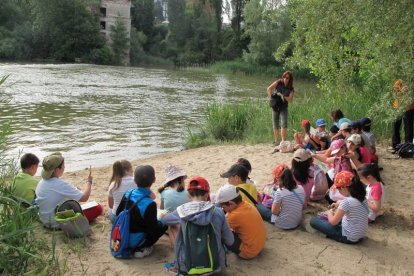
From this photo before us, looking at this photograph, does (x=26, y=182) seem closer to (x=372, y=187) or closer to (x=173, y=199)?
(x=173, y=199)

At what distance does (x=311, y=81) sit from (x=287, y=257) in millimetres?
36317

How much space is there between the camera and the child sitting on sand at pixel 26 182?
514cm

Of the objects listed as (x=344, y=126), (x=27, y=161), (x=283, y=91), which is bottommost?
(x=27, y=161)

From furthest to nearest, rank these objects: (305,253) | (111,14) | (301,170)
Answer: (111,14), (301,170), (305,253)

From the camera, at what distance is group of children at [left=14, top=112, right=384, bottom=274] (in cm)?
410

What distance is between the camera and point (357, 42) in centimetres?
828

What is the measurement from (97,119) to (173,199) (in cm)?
1143

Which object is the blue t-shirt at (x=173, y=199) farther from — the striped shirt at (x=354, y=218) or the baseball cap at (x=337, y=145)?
the baseball cap at (x=337, y=145)

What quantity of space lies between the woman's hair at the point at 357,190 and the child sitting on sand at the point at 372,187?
55 cm

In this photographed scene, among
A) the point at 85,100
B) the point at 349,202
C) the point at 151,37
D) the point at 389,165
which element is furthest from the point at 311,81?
the point at 151,37

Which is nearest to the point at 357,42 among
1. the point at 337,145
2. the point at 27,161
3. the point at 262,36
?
the point at 337,145

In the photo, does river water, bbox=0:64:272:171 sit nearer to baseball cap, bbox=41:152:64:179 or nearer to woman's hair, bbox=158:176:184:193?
baseball cap, bbox=41:152:64:179

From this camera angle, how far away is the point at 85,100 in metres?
20.6

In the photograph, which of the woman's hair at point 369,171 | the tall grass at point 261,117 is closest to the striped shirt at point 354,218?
the woman's hair at point 369,171
